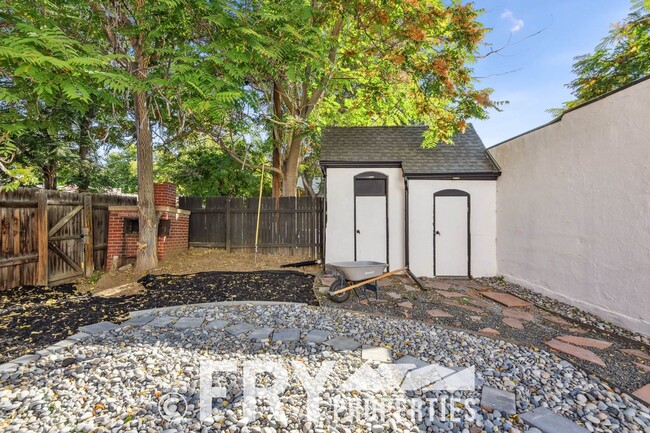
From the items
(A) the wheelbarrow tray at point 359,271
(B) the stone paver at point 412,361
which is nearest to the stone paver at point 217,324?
(A) the wheelbarrow tray at point 359,271

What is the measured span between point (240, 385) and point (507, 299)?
4.54 meters

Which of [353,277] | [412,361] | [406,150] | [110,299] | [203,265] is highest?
[406,150]

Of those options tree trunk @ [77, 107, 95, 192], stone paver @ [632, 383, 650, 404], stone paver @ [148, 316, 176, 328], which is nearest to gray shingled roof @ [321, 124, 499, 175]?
stone paver @ [148, 316, 176, 328]

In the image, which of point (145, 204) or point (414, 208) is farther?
point (414, 208)

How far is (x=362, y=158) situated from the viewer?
6.67 metres

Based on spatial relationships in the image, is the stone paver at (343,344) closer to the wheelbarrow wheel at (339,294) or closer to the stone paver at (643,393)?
the wheelbarrow wheel at (339,294)

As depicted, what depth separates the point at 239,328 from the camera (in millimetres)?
3248

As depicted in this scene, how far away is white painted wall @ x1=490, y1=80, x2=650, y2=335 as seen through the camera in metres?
3.50

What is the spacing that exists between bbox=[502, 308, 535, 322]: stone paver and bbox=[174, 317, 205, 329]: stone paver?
4.02 meters

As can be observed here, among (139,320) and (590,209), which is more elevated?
(590,209)

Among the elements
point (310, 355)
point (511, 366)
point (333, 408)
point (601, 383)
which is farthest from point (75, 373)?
point (601, 383)

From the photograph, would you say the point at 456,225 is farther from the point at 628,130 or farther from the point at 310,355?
the point at 310,355

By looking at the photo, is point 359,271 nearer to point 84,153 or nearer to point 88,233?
point 88,233

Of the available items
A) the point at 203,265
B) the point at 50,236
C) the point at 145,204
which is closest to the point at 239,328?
the point at 203,265
